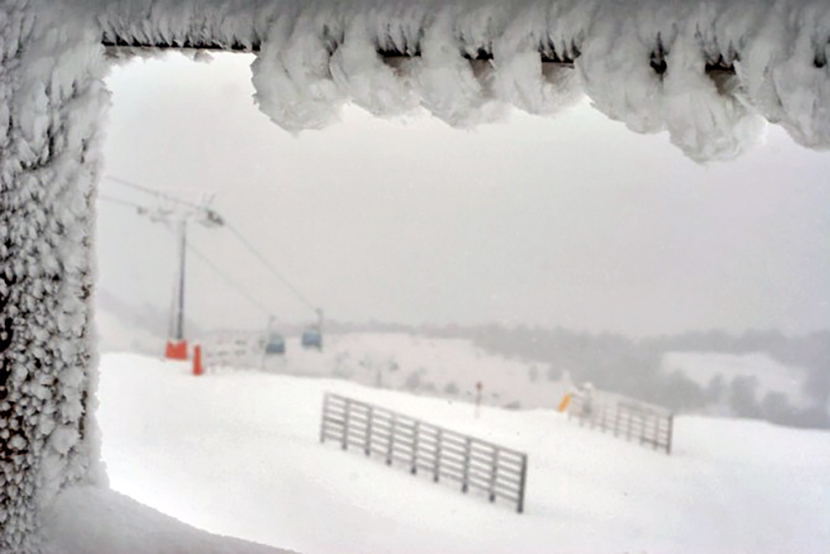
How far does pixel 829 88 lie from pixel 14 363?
5.08ft

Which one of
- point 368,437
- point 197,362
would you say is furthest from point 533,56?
point 197,362

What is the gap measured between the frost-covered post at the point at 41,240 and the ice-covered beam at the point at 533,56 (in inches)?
4.9

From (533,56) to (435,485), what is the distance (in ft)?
28.0

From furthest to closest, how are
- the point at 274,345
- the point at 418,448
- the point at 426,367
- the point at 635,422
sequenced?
the point at 426,367, the point at 274,345, the point at 635,422, the point at 418,448

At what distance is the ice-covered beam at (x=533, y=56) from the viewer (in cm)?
119

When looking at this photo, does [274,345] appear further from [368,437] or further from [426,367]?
[368,437]

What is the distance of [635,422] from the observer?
12688 mm

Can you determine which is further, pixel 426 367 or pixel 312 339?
pixel 426 367

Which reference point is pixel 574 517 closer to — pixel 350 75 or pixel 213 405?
pixel 213 405

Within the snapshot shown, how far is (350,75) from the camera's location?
1463mm

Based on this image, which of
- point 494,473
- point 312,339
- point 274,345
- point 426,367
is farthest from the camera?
point 426,367

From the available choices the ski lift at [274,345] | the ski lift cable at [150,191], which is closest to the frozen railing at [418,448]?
the ski lift at [274,345]

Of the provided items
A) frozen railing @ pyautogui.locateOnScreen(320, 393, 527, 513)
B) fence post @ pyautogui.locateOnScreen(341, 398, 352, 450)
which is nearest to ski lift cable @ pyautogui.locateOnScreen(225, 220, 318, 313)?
frozen railing @ pyautogui.locateOnScreen(320, 393, 527, 513)

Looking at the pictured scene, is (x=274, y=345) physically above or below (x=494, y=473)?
above
